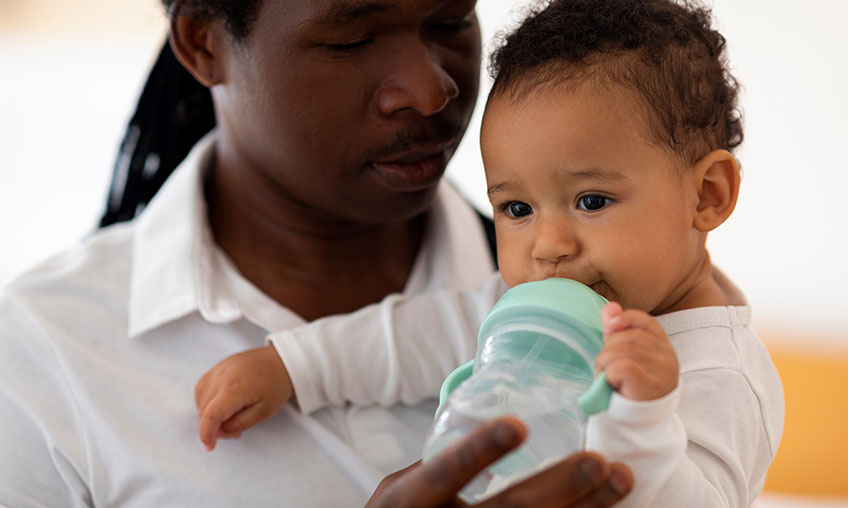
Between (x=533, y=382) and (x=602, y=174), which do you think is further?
(x=602, y=174)

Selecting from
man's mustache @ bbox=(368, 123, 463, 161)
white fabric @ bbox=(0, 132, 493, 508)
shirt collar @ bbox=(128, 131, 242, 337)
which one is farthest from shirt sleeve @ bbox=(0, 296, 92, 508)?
man's mustache @ bbox=(368, 123, 463, 161)

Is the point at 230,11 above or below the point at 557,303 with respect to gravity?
above

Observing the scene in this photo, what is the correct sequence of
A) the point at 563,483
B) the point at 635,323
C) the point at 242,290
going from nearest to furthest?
1. the point at 563,483
2. the point at 635,323
3. the point at 242,290

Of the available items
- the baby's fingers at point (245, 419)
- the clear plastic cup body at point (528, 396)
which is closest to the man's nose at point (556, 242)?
the clear plastic cup body at point (528, 396)

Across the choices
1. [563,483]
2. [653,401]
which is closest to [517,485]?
[563,483]

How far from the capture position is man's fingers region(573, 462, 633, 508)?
0.94m

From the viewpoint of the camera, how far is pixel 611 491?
94 cm

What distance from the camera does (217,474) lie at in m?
1.44

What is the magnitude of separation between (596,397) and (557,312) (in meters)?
0.12

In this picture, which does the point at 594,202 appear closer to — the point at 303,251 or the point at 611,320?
the point at 611,320

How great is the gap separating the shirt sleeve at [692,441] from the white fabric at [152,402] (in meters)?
0.55

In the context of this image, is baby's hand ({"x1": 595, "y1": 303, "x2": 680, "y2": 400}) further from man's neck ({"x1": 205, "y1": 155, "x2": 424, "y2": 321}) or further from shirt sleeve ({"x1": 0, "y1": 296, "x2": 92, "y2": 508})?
shirt sleeve ({"x1": 0, "y1": 296, "x2": 92, "y2": 508})

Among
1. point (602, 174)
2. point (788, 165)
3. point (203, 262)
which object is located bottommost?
point (788, 165)

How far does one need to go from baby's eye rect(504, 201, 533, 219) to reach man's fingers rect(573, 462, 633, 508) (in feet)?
1.35
